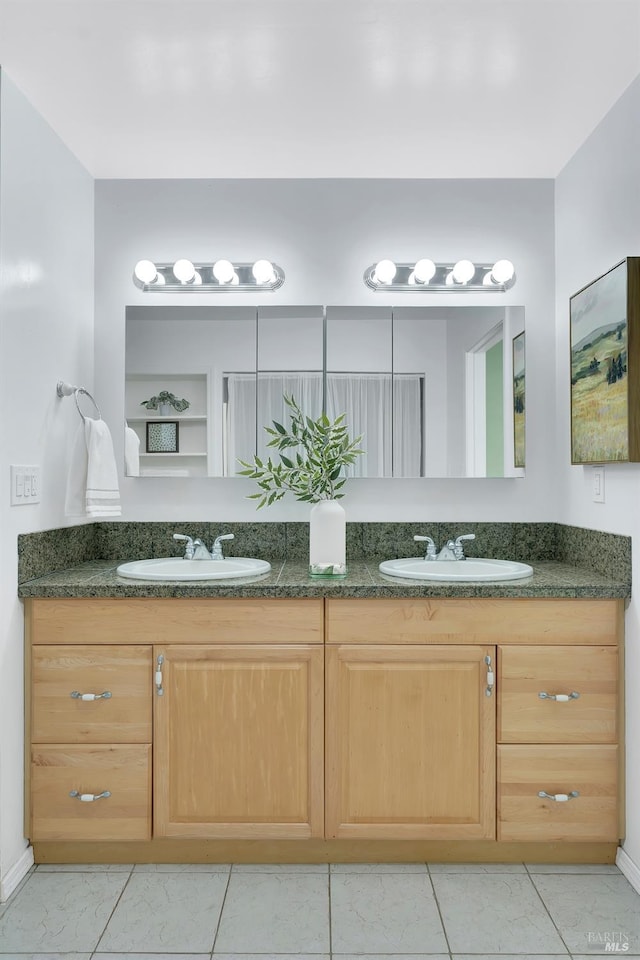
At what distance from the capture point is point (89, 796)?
2041mm

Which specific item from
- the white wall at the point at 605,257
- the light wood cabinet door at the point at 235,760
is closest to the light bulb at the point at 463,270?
the white wall at the point at 605,257

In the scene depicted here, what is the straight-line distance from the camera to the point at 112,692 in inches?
81.0

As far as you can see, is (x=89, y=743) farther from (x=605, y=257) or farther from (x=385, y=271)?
(x=605, y=257)

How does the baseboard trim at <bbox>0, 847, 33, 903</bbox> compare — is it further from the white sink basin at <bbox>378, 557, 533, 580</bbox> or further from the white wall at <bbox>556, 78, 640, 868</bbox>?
the white wall at <bbox>556, 78, 640, 868</bbox>

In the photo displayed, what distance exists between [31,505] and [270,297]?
3.81 feet

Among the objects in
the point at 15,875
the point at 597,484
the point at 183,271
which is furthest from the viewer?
the point at 183,271

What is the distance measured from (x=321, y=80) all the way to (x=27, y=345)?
1170 millimetres

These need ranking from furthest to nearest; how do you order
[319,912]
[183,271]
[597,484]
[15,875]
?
[183,271] < [597,484] < [15,875] < [319,912]

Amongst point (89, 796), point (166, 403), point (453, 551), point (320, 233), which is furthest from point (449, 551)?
point (89, 796)

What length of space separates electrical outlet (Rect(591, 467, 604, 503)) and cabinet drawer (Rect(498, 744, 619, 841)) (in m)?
A: 0.77

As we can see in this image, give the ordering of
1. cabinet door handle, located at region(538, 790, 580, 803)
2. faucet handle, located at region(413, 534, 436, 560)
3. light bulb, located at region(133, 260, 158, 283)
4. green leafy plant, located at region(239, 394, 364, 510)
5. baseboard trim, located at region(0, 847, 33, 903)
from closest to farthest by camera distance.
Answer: baseboard trim, located at region(0, 847, 33, 903)
cabinet door handle, located at region(538, 790, 580, 803)
green leafy plant, located at region(239, 394, 364, 510)
faucet handle, located at region(413, 534, 436, 560)
light bulb, located at region(133, 260, 158, 283)

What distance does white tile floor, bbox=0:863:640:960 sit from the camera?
1.71 m

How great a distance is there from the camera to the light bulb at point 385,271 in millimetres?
2566

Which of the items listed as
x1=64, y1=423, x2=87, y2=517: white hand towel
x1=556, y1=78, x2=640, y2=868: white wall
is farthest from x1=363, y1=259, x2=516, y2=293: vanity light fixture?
x1=64, y1=423, x2=87, y2=517: white hand towel
